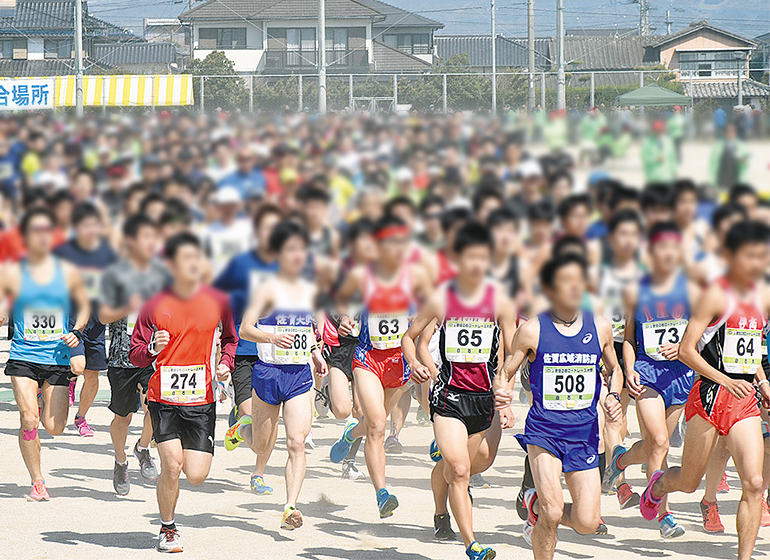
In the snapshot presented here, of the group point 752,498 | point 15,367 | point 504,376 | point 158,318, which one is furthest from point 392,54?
point 15,367

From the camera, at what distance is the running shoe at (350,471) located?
8.55m

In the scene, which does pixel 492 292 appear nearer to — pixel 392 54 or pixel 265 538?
pixel 392 54

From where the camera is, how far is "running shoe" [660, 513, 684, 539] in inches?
260

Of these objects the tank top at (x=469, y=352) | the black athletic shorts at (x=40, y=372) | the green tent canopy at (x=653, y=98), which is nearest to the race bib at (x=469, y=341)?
the tank top at (x=469, y=352)

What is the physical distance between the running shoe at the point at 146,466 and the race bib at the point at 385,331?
7.60 ft

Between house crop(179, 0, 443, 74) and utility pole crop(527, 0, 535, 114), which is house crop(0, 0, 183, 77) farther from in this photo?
utility pole crop(527, 0, 535, 114)

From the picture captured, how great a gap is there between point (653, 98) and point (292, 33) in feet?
5.87

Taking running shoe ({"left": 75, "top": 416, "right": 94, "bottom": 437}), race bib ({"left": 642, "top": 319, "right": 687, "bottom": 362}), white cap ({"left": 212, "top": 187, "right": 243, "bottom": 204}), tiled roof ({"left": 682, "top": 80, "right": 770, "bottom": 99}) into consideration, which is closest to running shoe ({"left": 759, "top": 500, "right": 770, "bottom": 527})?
race bib ({"left": 642, "top": 319, "right": 687, "bottom": 362})

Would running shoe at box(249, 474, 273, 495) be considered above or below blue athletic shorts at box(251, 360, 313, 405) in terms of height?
below

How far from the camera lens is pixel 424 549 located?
→ 21.4ft

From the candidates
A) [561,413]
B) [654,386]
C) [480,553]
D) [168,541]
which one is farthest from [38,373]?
[654,386]

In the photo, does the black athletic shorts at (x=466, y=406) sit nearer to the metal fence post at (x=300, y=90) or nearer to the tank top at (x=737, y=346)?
the tank top at (x=737, y=346)

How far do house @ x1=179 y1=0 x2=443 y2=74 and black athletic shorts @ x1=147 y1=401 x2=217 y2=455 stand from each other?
2.94 m

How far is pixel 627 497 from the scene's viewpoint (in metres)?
7.02
